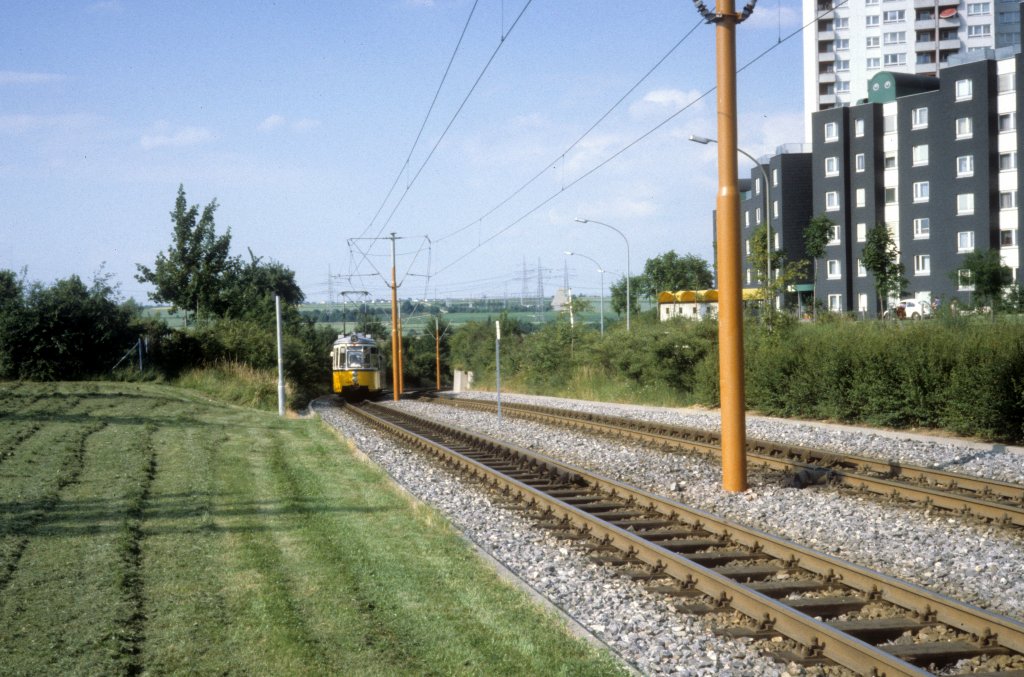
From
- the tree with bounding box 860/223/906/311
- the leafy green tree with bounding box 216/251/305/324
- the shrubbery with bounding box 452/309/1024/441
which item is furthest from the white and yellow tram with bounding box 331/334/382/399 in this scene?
the tree with bounding box 860/223/906/311

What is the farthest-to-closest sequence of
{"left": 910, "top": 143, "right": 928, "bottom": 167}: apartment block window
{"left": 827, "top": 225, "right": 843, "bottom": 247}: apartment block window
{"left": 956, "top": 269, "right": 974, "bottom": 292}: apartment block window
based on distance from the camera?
{"left": 827, "top": 225, "right": 843, "bottom": 247}: apartment block window < {"left": 910, "top": 143, "right": 928, "bottom": 167}: apartment block window < {"left": 956, "top": 269, "right": 974, "bottom": 292}: apartment block window

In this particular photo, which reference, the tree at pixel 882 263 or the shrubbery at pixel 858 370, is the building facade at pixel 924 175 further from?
the shrubbery at pixel 858 370

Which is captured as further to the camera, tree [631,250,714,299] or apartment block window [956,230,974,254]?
tree [631,250,714,299]

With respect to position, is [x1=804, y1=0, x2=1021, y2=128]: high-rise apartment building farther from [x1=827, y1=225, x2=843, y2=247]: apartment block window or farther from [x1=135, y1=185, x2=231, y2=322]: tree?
[x1=135, y1=185, x2=231, y2=322]: tree

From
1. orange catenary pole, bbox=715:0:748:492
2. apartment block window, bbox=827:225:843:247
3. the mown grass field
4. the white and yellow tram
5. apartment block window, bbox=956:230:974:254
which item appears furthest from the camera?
apartment block window, bbox=827:225:843:247

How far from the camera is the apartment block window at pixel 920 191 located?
202 feet

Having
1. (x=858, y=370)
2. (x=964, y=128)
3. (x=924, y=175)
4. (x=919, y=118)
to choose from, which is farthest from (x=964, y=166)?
(x=858, y=370)

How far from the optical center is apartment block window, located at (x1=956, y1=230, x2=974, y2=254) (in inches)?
2309

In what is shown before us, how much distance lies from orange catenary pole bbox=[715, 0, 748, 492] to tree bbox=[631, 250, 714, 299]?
69371 millimetres

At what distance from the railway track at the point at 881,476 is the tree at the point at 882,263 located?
3937cm

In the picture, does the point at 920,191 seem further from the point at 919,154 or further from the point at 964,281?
the point at 964,281

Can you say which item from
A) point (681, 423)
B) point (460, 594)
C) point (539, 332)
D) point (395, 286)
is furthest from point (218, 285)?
point (460, 594)

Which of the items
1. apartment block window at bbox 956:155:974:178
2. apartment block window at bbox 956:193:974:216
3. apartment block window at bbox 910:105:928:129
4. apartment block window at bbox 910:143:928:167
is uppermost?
apartment block window at bbox 910:105:928:129

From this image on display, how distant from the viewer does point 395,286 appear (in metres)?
48.3
